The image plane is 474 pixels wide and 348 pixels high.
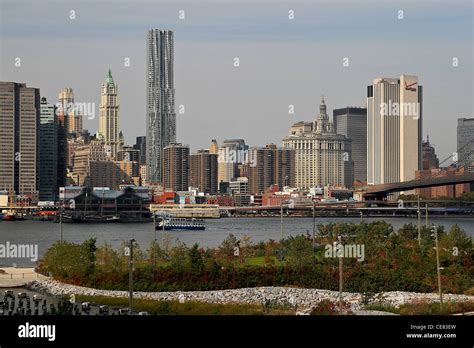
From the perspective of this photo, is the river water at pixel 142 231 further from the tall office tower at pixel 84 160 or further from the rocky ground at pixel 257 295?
the rocky ground at pixel 257 295

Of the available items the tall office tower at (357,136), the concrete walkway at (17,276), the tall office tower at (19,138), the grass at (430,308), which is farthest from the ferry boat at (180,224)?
the grass at (430,308)

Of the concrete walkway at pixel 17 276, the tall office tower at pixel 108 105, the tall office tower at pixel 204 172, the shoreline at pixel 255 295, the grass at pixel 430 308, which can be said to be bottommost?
the concrete walkway at pixel 17 276

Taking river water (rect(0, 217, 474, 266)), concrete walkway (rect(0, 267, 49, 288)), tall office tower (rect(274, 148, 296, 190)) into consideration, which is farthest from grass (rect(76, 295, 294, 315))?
river water (rect(0, 217, 474, 266))

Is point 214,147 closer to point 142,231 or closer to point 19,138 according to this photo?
point 19,138
